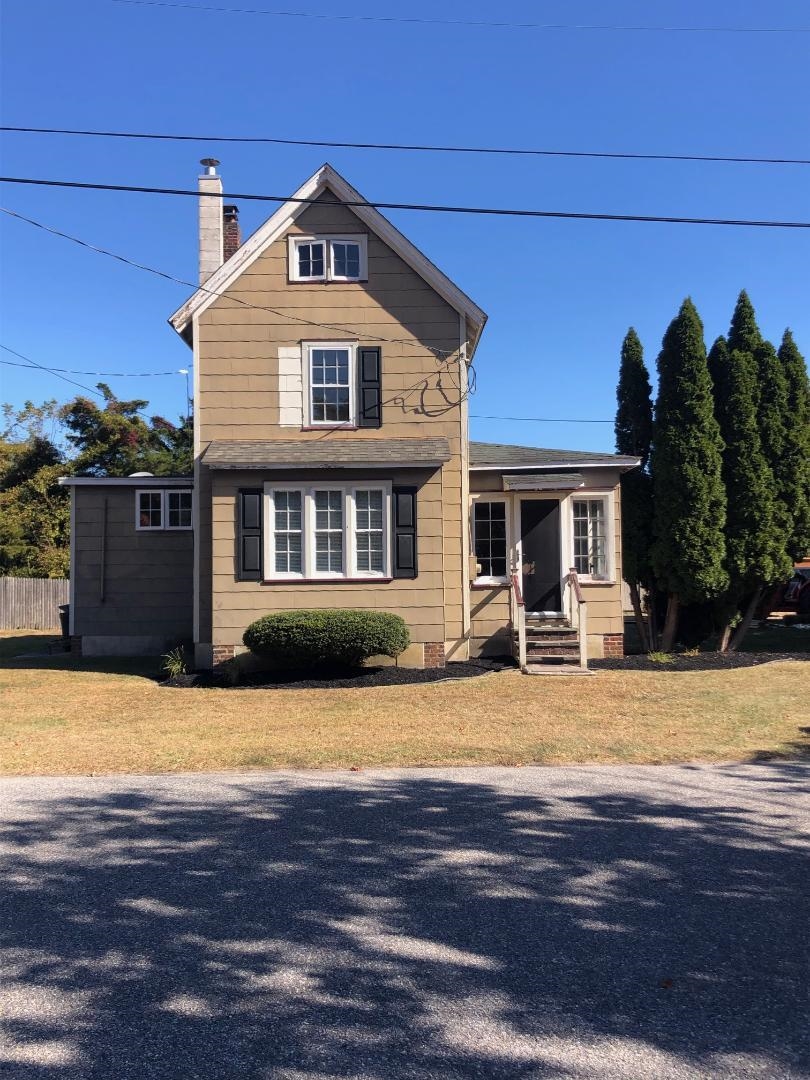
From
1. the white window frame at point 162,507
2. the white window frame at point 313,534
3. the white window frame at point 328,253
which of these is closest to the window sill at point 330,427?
the white window frame at point 313,534

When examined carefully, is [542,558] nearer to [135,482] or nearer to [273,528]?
[273,528]

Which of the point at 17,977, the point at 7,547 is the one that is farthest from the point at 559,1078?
the point at 7,547

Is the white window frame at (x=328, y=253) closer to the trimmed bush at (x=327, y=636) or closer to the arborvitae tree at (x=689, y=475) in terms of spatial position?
the arborvitae tree at (x=689, y=475)

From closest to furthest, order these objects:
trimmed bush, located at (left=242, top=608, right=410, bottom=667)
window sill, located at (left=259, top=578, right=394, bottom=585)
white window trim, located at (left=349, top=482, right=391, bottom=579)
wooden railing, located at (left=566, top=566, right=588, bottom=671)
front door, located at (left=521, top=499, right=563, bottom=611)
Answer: trimmed bush, located at (left=242, top=608, right=410, bottom=667)
wooden railing, located at (left=566, top=566, right=588, bottom=671)
window sill, located at (left=259, top=578, right=394, bottom=585)
white window trim, located at (left=349, top=482, right=391, bottom=579)
front door, located at (left=521, top=499, right=563, bottom=611)

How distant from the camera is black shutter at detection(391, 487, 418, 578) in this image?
14445 millimetres

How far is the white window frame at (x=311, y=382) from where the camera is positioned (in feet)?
49.3

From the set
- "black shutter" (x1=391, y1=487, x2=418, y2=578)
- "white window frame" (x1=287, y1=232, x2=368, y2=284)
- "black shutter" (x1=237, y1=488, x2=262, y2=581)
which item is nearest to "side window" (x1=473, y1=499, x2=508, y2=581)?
"black shutter" (x1=391, y1=487, x2=418, y2=578)

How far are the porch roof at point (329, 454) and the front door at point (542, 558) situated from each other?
8.93 feet

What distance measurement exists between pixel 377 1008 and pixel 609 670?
433 inches

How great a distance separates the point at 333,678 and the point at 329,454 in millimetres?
3689

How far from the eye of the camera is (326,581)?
1439cm

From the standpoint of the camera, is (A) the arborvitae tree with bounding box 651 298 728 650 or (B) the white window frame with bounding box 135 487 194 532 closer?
(A) the arborvitae tree with bounding box 651 298 728 650

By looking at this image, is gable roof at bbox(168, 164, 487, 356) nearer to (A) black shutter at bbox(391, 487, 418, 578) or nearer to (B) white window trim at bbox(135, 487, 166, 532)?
(A) black shutter at bbox(391, 487, 418, 578)

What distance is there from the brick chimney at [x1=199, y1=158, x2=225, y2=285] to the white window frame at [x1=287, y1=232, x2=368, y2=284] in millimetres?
1649
